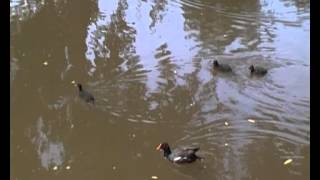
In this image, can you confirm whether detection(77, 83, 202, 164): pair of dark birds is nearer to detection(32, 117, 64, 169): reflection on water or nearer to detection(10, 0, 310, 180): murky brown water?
detection(10, 0, 310, 180): murky brown water

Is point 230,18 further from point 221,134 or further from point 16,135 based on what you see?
point 16,135

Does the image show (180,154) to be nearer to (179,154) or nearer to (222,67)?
(179,154)

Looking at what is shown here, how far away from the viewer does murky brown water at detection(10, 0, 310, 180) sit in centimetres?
791

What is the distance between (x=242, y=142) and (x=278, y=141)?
495 millimetres

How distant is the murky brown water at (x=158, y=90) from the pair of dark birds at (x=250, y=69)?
131 millimetres

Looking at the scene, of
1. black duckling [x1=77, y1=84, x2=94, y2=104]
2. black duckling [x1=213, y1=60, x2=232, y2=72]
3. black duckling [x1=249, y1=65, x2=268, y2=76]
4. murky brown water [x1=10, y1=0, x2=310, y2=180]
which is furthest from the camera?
black duckling [x1=213, y1=60, x2=232, y2=72]

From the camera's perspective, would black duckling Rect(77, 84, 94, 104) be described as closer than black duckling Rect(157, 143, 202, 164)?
No

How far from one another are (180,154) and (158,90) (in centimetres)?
228

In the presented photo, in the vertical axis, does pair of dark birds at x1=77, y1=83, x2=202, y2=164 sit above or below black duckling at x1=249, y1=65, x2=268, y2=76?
below

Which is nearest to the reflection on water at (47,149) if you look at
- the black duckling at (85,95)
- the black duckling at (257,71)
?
the black duckling at (85,95)

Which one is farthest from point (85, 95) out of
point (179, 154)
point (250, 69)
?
point (250, 69)

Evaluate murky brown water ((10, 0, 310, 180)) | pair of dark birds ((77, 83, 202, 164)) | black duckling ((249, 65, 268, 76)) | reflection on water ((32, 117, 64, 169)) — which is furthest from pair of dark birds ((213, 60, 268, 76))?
reflection on water ((32, 117, 64, 169))

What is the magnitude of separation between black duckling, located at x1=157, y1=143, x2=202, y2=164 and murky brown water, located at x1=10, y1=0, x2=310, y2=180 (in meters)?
0.14

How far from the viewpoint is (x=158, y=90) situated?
9.80 m
